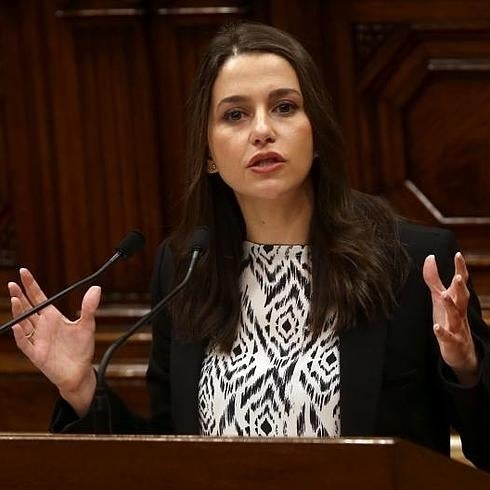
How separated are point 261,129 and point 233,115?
6cm

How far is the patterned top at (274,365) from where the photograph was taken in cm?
124

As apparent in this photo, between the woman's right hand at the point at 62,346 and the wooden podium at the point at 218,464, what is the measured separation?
324 mm

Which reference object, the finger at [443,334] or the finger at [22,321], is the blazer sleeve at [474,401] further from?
the finger at [22,321]

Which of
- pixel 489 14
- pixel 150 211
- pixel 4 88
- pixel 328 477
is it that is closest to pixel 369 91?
pixel 489 14

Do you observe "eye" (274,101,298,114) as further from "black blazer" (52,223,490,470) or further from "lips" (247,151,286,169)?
"black blazer" (52,223,490,470)

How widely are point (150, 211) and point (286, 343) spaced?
655mm

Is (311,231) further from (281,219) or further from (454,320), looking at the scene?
(454,320)

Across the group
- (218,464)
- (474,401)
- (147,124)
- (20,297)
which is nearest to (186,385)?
(20,297)

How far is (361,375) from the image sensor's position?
123 cm

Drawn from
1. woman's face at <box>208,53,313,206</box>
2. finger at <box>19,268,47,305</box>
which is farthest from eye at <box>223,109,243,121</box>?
finger at <box>19,268,47,305</box>

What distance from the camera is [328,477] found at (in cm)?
85

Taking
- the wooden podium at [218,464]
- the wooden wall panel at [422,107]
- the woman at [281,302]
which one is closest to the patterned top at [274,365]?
the woman at [281,302]

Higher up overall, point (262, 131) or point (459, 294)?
point (262, 131)

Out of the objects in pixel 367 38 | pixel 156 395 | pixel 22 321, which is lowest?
pixel 156 395
